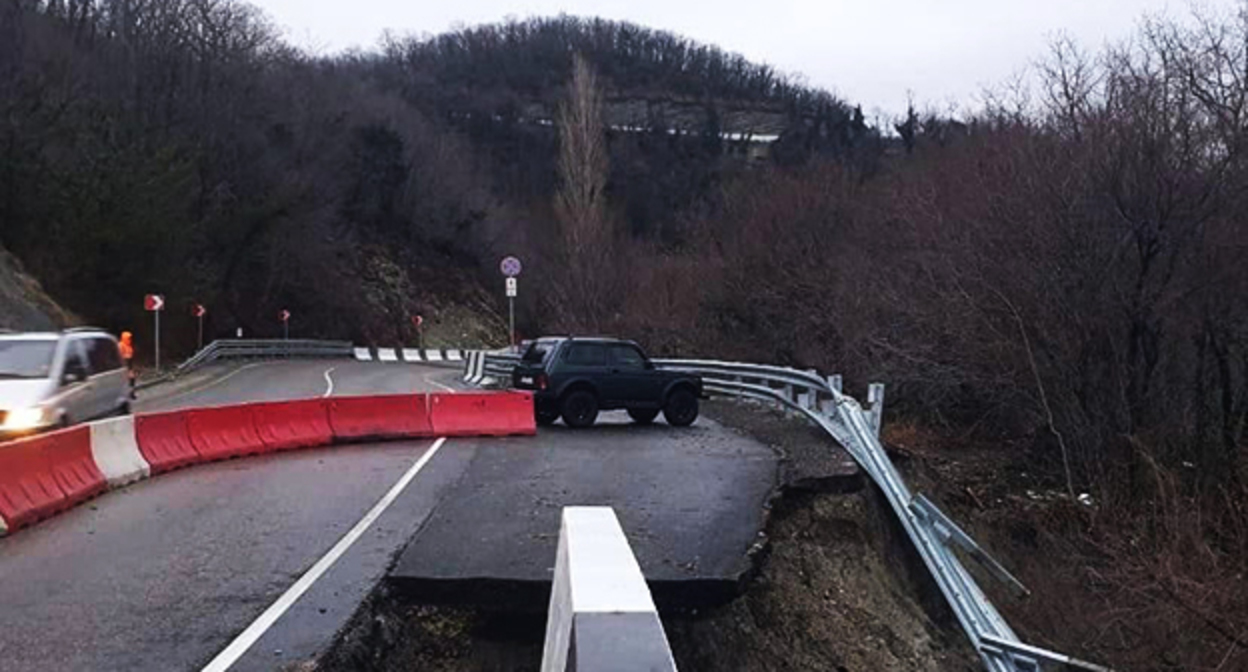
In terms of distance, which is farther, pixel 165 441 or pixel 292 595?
pixel 165 441

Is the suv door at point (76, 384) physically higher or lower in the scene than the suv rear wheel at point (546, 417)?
higher

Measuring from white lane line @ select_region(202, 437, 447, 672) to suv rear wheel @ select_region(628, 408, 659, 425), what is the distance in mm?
9383

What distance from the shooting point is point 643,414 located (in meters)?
24.1

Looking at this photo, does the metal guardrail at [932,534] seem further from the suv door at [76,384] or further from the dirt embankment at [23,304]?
the dirt embankment at [23,304]

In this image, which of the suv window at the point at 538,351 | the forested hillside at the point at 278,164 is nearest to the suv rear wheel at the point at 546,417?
the suv window at the point at 538,351

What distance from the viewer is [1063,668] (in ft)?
40.0

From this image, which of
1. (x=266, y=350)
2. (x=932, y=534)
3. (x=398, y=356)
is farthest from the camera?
(x=398, y=356)

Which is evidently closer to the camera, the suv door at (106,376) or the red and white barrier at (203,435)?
the red and white barrier at (203,435)

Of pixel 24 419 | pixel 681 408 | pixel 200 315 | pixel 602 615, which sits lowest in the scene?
pixel 200 315

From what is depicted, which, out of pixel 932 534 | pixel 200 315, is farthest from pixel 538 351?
pixel 200 315

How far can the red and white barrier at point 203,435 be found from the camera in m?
12.5

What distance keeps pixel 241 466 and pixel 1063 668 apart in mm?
10424

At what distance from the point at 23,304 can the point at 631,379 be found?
28770mm

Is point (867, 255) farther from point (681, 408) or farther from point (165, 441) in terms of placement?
point (165, 441)
